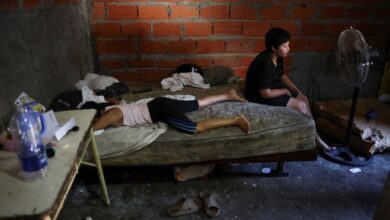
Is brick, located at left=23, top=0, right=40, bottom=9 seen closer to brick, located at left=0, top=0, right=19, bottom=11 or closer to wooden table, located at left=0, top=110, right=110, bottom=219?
brick, located at left=0, top=0, right=19, bottom=11

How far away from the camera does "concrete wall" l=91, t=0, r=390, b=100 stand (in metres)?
3.16

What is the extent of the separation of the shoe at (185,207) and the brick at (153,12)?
1896mm

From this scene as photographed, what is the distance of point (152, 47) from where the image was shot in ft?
10.8

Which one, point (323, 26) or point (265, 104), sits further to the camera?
point (323, 26)

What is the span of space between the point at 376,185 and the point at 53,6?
2.88m

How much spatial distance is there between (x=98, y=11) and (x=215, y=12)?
3.90 feet

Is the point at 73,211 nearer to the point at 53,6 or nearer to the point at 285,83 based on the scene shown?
the point at 53,6

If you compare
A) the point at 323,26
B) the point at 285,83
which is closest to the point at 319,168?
the point at 285,83

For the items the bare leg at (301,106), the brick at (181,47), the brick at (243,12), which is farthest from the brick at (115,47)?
the bare leg at (301,106)

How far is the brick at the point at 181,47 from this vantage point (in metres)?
3.28

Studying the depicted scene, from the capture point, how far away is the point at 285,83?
3.03 metres

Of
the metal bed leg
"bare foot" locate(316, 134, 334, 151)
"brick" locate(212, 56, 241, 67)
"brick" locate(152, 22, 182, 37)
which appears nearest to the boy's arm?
"bare foot" locate(316, 134, 334, 151)

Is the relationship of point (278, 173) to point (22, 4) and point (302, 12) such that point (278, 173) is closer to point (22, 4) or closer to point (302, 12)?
point (302, 12)

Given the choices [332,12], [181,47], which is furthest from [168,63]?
[332,12]
